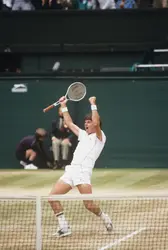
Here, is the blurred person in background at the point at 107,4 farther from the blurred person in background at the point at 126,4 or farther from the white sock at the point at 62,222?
the white sock at the point at 62,222

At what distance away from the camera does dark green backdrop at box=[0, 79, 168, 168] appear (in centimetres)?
2180

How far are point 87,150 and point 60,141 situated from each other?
393 inches

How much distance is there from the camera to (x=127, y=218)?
1298cm

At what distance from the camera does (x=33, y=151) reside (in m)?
21.6

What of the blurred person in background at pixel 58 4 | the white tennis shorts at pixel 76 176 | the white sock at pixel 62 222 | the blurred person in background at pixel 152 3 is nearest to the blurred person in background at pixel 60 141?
the blurred person in background at pixel 58 4

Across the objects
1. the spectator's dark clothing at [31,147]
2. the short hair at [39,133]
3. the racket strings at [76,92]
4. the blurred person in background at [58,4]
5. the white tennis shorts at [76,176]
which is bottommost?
the white tennis shorts at [76,176]

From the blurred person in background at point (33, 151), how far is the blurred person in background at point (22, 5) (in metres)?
4.51

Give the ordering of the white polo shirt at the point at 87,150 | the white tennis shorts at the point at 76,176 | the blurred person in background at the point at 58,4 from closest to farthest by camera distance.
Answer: the white tennis shorts at the point at 76,176 → the white polo shirt at the point at 87,150 → the blurred person in background at the point at 58,4

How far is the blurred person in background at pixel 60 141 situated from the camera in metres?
21.4

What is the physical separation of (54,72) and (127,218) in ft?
31.9

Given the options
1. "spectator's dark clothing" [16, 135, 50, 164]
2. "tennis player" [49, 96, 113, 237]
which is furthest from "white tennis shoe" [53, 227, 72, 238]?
"spectator's dark clothing" [16, 135, 50, 164]

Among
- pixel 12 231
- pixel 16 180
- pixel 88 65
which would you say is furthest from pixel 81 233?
pixel 88 65

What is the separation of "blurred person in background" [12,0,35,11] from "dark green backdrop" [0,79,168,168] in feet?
10.0

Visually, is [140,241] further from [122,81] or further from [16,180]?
[122,81]
